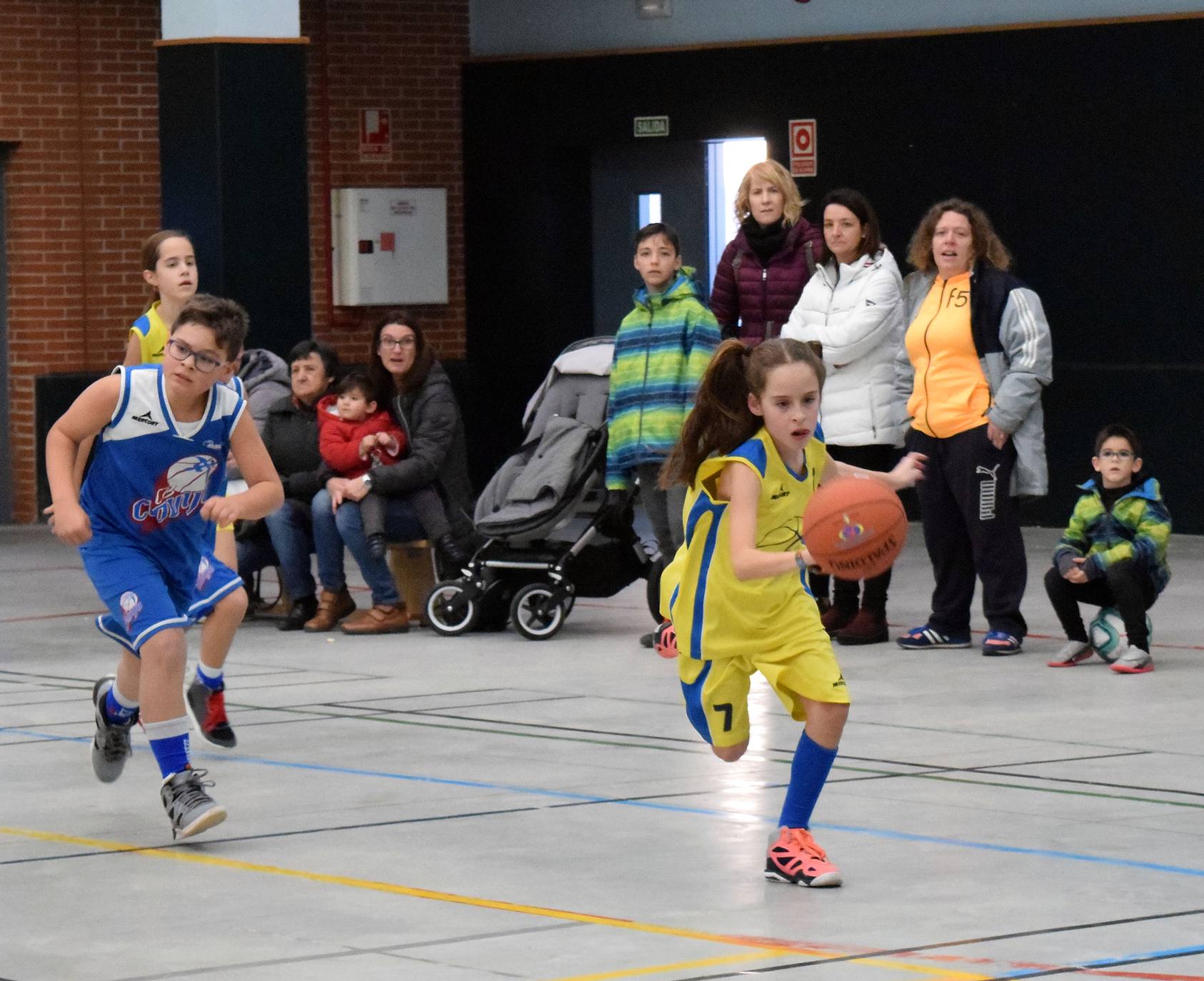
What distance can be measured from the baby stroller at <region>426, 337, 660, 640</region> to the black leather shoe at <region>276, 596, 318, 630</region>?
2.33 feet

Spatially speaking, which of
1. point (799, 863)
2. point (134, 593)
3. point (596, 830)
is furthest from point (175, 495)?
point (799, 863)

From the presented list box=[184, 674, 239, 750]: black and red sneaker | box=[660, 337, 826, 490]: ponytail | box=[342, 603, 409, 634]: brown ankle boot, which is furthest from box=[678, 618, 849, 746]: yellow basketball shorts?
box=[342, 603, 409, 634]: brown ankle boot

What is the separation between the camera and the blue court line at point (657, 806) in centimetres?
656

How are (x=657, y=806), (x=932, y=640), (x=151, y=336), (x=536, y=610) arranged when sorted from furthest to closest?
1. (x=536, y=610)
2. (x=932, y=640)
3. (x=151, y=336)
4. (x=657, y=806)

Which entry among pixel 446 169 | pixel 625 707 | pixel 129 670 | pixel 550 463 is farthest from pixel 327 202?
pixel 129 670

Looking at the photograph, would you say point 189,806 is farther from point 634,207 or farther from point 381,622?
point 634,207

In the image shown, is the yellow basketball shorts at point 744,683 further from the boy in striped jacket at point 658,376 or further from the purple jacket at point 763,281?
the purple jacket at point 763,281

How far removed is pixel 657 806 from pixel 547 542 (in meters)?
4.45

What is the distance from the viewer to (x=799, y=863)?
6273mm

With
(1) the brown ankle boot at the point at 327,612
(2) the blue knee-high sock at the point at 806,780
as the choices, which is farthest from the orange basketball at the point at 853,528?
→ (1) the brown ankle boot at the point at 327,612

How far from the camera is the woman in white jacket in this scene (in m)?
11.2

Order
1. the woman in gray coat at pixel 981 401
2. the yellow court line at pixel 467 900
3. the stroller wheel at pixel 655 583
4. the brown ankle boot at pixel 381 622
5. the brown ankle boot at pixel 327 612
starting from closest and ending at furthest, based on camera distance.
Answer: the yellow court line at pixel 467 900 → the woman in gray coat at pixel 981 401 → the stroller wheel at pixel 655 583 → the brown ankle boot at pixel 381 622 → the brown ankle boot at pixel 327 612

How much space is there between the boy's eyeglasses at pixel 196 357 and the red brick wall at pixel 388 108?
11.5 meters

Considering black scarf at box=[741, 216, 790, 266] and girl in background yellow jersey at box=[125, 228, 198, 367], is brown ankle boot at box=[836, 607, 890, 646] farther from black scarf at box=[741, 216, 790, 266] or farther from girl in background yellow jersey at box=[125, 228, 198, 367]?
girl in background yellow jersey at box=[125, 228, 198, 367]
